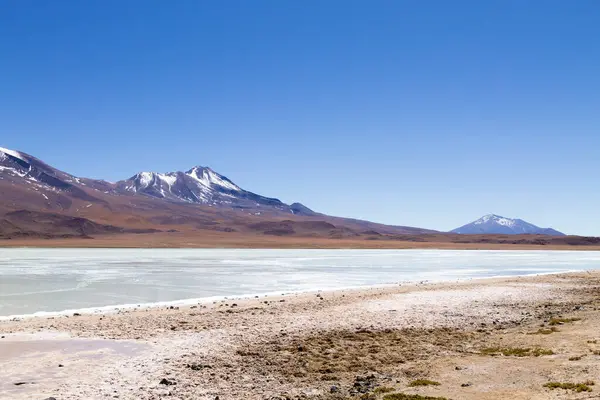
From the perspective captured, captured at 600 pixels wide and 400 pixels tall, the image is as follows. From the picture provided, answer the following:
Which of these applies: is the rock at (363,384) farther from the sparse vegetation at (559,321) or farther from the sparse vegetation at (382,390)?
→ the sparse vegetation at (559,321)

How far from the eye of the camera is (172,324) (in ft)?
54.1

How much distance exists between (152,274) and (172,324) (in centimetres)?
2103

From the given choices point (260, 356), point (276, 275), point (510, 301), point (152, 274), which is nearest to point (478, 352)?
point (260, 356)

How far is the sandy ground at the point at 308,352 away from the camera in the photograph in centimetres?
991

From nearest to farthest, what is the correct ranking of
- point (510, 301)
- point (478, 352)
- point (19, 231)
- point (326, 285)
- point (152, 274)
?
point (478, 352) → point (510, 301) → point (326, 285) → point (152, 274) → point (19, 231)

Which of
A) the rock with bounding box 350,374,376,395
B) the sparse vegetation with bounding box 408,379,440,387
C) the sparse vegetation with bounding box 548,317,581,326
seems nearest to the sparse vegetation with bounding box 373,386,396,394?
the rock with bounding box 350,374,376,395

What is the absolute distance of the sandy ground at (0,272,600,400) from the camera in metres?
9.91

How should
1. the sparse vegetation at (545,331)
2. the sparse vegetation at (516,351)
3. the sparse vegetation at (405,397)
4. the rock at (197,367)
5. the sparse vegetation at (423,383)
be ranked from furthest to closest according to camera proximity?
1. the sparse vegetation at (545,331)
2. the sparse vegetation at (516,351)
3. the rock at (197,367)
4. the sparse vegetation at (423,383)
5. the sparse vegetation at (405,397)

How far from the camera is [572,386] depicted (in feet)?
29.8

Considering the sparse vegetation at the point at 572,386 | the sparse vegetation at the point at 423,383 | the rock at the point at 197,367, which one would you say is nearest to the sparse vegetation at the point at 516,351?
the sparse vegetation at the point at 572,386

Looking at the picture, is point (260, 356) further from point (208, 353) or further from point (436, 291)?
point (436, 291)

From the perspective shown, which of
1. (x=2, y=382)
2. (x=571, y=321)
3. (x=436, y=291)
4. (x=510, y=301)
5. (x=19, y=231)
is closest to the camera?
(x=2, y=382)

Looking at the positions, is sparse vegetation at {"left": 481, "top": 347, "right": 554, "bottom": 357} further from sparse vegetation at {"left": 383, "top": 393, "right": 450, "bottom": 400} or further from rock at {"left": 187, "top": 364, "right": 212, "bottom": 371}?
rock at {"left": 187, "top": 364, "right": 212, "bottom": 371}

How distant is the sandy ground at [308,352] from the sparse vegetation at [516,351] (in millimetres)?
22
